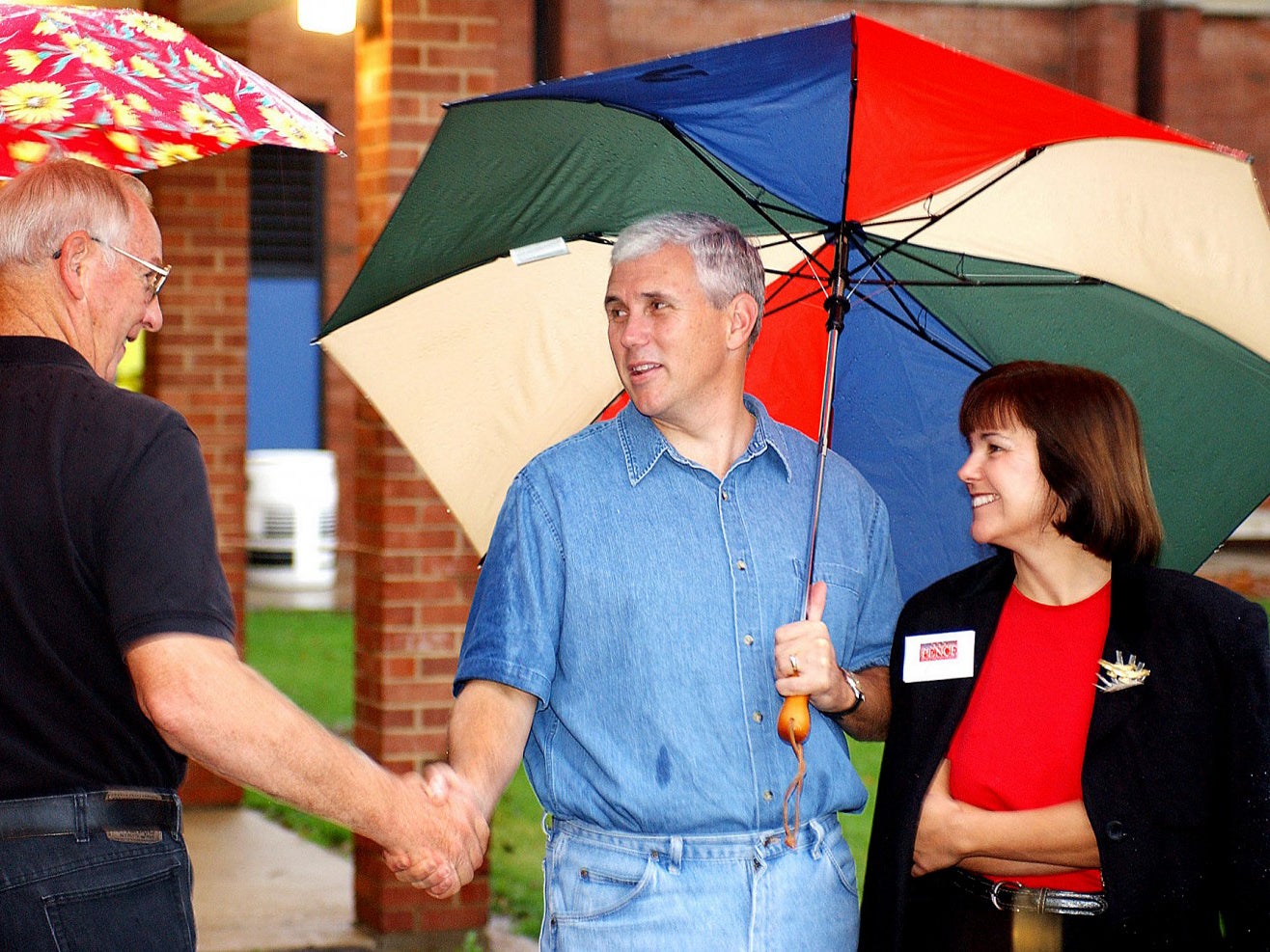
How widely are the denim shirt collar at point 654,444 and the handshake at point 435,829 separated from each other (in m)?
0.63

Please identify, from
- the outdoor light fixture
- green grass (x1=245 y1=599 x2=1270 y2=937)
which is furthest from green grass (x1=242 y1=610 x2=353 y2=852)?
the outdoor light fixture

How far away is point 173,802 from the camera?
2.59 m

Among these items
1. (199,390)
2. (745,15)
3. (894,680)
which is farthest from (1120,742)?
(745,15)

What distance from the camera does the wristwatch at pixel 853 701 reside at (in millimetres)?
2979

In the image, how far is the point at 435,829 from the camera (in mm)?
2816

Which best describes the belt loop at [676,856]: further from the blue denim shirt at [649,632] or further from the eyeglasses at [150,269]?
the eyeglasses at [150,269]

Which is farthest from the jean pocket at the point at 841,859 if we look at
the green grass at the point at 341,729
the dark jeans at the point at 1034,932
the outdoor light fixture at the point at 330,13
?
the outdoor light fixture at the point at 330,13

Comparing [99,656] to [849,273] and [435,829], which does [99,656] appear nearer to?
[435,829]

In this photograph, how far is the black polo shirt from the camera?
7.77 feet

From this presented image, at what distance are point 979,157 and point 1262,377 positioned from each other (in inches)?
41.7

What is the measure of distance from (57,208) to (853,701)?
1.60 metres

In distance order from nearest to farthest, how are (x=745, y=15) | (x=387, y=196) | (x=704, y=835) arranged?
(x=704, y=835)
(x=387, y=196)
(x=745, y=15)

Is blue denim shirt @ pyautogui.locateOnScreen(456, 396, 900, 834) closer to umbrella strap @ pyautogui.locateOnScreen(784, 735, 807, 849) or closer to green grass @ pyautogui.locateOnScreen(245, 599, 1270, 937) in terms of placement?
umbrella strap @ pyautogui.locateOnScreen(784, 735, 807, 849)

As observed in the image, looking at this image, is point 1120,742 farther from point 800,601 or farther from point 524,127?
point 524,127
